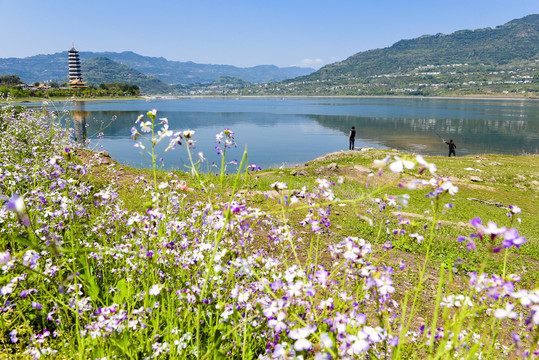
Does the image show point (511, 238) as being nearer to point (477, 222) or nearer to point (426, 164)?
point (477, 222)

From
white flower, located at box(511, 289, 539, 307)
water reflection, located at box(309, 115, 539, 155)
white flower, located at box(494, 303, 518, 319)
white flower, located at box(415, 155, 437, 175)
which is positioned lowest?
water reflection, located at box(309, 115, 539, 155)

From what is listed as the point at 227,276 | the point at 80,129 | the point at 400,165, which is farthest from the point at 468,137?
the point at 400,165

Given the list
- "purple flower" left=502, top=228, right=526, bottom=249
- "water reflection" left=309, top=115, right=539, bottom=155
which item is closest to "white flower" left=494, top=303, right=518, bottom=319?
"purple flower" left=502, top=228, right=526, bottom=249

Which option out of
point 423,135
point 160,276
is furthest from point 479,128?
point 160,276

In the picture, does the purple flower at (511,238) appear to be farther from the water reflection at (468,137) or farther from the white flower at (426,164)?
the water reflection at (468,137)

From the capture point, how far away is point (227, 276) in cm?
378

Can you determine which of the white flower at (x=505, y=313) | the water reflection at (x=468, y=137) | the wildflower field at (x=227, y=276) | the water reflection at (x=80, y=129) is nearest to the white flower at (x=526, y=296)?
the wildflower field at (x=227, y=276)

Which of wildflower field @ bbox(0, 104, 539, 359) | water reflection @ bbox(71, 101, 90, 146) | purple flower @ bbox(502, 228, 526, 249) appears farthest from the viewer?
water reflection @ bbox(71, 101, 90, 146)

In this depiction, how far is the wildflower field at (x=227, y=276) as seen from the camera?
6.75 ft

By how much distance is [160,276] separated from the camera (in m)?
4.07

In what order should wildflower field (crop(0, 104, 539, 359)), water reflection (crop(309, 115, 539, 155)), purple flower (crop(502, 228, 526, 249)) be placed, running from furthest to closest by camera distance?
water reflection (crop(309, 115, 539, 155)) → wildflower field (crop(0, 104, 539, 359)) → purple flower (crop(502, 228, 526, 249))

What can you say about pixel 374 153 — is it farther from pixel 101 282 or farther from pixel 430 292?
pixel 101 282

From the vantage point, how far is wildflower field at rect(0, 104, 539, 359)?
6.75 feet

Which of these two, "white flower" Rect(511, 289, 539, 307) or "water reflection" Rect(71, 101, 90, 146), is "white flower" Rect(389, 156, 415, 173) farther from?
"water reflection" Rect(71, 101, 90, 146)
